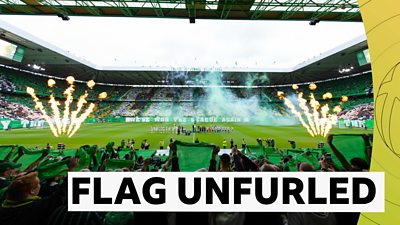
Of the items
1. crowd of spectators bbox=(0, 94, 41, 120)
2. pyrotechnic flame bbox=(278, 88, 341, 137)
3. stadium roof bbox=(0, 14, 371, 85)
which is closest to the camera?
pyrotechnic flame bbox=(278, 88, 341, 137)

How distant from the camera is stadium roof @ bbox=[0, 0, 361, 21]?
10117 mm

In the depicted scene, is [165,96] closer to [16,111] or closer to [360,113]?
[16,111]

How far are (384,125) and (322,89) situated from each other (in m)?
66.4

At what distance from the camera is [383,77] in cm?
237

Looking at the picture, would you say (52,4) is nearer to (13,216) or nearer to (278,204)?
(13,216)

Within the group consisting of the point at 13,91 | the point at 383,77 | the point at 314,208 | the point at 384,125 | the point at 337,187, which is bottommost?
the point at 314,208

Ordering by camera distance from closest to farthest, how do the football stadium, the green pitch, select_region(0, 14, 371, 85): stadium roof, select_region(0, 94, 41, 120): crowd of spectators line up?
the football stadium, the green pitch, select_region(0, 14, 371, 85): stadium roof, select_region(0, 94, 41, 120): crowd of spectators

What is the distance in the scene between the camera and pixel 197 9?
1044 cm

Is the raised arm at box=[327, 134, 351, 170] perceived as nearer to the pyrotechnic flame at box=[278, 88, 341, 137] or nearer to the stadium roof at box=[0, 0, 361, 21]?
the stadium roof at box=[0, 0, 361, 21]

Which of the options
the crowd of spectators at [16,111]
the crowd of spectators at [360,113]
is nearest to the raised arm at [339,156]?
the crowd of spectators at [360,113]

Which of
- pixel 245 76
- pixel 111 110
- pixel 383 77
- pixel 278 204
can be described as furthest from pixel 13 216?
pixel 111 110

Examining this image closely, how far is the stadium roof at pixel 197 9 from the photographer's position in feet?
33.2

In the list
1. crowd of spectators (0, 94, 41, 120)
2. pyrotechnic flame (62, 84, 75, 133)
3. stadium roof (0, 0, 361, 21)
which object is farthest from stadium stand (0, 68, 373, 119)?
stadium roof (0, 0, 361, 21)

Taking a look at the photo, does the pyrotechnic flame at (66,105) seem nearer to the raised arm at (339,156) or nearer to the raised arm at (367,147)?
the raised arm at (339,156)
